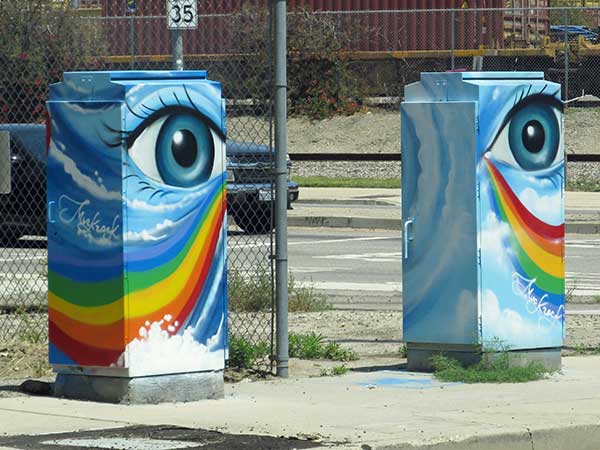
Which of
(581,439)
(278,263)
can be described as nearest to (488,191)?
(278,263)

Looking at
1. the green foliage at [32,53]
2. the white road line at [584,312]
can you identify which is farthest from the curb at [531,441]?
the green foliage at [32,53]

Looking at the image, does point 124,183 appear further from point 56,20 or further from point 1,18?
point 56,20

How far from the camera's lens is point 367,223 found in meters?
22.8

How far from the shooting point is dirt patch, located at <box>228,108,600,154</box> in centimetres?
3470

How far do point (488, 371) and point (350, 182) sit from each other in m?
21.4

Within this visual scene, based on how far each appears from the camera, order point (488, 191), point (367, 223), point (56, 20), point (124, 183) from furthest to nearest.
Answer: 1. point (367, 223)
2. point (56, 20)
3. point (488, 191)
4. point (124, 183)

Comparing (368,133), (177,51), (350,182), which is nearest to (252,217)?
(177,51)

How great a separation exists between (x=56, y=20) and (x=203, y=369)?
26.7 feet

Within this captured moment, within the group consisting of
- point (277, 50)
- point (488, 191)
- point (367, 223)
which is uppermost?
point (277, 50)

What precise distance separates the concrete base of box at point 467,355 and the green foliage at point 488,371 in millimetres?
43

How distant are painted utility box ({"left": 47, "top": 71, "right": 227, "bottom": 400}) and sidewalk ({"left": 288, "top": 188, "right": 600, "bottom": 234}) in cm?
1356

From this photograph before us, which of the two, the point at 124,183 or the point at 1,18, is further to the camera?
the point at 1,18

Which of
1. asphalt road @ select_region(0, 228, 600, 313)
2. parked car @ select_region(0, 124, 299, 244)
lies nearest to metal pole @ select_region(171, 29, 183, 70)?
asphalt road @ select_region(0, 228, 600, 313)
